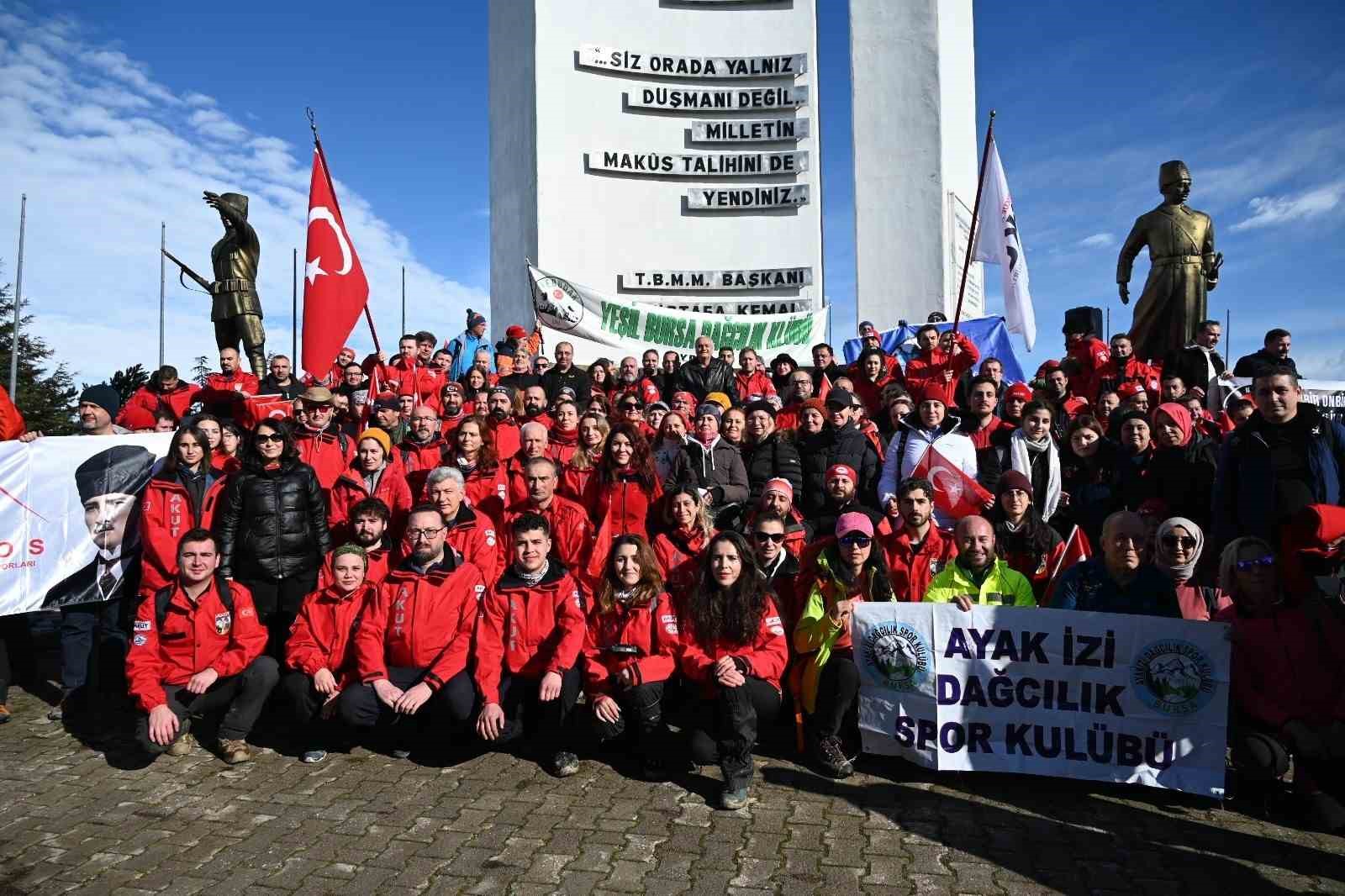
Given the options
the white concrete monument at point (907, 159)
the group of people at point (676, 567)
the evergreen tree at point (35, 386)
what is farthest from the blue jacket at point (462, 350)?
the evergreen tree at point (35, 386)

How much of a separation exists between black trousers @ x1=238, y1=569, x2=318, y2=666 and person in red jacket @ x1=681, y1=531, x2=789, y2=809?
2.51 metres

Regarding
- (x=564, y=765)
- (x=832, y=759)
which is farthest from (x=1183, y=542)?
(x=564, y=765)

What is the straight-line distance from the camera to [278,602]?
520 centimetres

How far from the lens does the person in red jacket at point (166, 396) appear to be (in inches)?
341

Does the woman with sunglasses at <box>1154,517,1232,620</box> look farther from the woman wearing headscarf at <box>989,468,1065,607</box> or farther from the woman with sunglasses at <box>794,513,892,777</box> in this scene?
the woman with sunglasses at <box>794,513,892,777</box>

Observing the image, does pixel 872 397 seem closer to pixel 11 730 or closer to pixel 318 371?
pixel 318 371

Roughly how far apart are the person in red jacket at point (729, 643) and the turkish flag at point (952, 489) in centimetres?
186

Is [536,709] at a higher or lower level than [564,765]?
higher

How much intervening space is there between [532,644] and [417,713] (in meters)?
0.73

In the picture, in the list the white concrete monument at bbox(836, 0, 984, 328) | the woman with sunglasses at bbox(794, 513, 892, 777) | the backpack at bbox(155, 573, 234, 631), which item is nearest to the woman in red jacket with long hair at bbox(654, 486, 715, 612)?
the woman with sunglasses at bbox(794, 513, 892, 777)

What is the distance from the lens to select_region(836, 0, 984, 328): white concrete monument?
1653 centimetres

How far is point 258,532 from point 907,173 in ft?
49.3

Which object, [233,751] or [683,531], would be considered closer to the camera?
[233,751]

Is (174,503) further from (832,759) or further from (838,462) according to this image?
(838,462)
